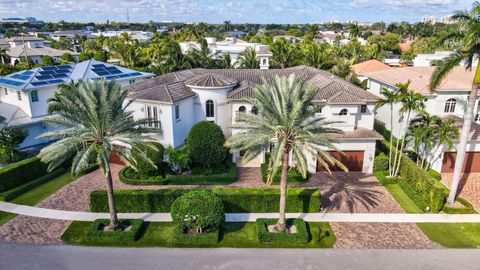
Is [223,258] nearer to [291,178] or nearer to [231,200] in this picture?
[231,200]

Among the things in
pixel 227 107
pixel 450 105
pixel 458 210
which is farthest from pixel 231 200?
pixel 450 105

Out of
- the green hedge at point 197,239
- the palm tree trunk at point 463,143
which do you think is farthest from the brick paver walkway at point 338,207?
the green hedge at point 197,239

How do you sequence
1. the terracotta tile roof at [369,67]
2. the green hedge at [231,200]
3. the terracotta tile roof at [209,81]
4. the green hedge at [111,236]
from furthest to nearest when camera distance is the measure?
the terracotta tile roof at [369,67] < the terracotta tile roof at [209,81] < the green hedge at [231,200] < the green hedge at [111,236]

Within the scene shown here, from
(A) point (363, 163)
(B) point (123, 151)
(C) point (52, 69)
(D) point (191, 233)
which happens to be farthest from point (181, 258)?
(C) point (52, 69)

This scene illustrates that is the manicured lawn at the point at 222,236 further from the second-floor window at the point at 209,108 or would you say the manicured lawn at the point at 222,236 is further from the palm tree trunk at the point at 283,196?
the second-floor window at the point at 209,108

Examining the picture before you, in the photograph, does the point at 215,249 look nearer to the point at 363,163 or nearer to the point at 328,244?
the point at 328,244

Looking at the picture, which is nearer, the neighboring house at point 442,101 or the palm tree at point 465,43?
the palm tree at point 465,43

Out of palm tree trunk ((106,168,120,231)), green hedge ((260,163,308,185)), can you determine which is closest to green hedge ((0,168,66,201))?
palm tree trunk ((106,168,120,231))
